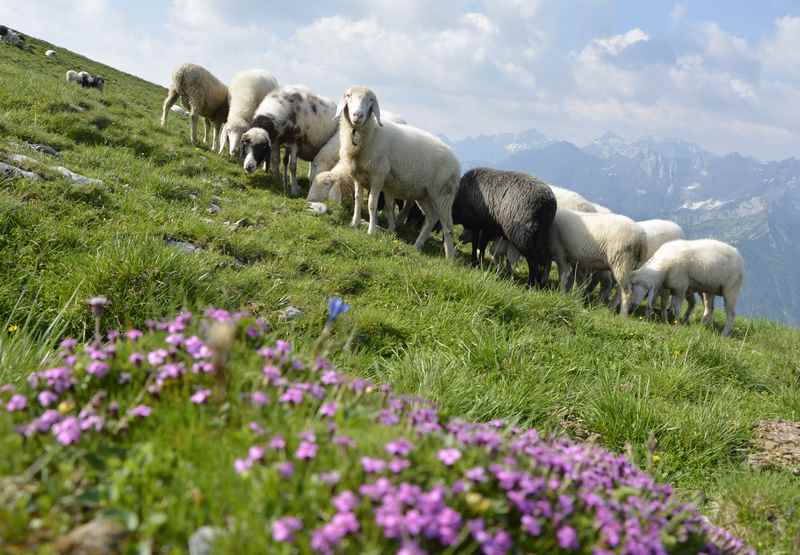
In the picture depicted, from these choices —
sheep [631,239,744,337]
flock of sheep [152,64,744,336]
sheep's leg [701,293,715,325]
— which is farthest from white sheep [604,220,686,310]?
sheep's leg [701,293,715,325]

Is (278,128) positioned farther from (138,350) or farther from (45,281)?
(138,350)

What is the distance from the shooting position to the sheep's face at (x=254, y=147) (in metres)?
12.5

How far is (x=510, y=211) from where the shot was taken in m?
12.2

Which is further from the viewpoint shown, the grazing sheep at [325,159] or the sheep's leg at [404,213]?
the grazing sheep at [325,159]

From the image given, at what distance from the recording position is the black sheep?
38.7 ft

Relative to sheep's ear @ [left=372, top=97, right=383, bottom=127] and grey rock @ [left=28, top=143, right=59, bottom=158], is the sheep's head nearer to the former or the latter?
sheep's ear @ [left=372, top=97, right=383, bottom=127]

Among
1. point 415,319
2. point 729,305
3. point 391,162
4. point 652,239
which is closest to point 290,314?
point 415,319

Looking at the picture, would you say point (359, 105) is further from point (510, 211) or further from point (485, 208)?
point (510, 211)

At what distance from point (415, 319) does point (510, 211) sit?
661cm

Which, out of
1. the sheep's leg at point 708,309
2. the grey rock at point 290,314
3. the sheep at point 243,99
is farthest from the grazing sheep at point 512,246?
the grey rock at point 290,314

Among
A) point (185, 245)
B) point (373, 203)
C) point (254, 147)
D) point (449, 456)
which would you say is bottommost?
point (185, 245)

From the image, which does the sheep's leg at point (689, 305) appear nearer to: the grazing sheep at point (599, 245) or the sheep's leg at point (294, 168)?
the grazing sheep at point (599, 245)

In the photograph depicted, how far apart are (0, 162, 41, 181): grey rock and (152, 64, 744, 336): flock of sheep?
18.5 feet

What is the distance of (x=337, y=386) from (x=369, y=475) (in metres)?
0.70
